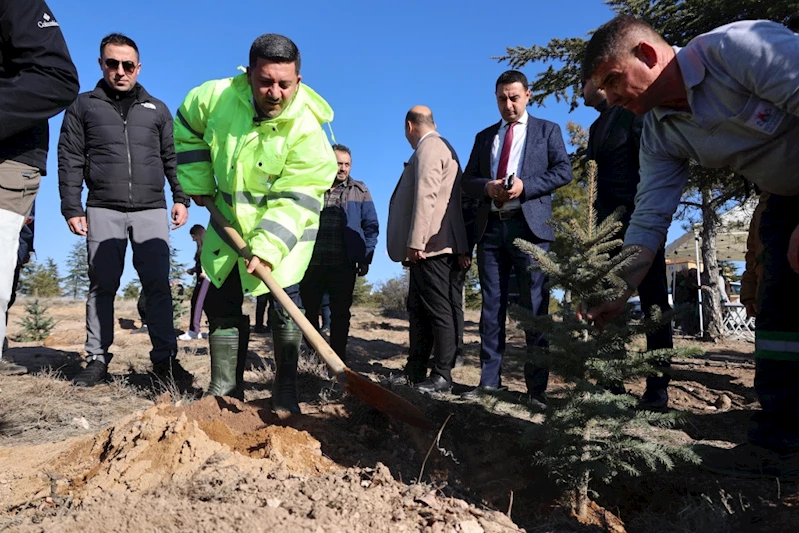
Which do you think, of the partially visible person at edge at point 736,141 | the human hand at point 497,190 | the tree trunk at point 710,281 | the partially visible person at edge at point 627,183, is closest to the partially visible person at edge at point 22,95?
the partially visible person at edge at point 736,141

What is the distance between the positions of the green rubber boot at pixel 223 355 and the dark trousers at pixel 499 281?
1639 mm

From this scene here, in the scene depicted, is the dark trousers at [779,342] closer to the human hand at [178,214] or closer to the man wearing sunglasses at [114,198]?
the man wearing sunglasses at [114,198]

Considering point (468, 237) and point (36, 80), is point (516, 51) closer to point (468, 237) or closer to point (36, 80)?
Answer: point (468, 237)

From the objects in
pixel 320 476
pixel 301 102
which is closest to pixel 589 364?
pixel 320 476

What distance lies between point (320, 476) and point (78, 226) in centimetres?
322

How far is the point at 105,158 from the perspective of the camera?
4477 millimetres

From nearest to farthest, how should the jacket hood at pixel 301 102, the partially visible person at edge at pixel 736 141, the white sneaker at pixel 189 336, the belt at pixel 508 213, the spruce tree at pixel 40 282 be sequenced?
the partially visible person at edge at pixel 736 141, the jacket hood at pixel 301 102, the belt at pixel 508 213, the white sneaker at pixel 189 336, the spruce tree at pixel 40 282

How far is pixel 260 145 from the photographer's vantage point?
328 centimetres

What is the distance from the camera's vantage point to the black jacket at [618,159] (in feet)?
12.4

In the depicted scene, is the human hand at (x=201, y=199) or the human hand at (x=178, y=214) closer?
the human hand at (x=201, y=199)

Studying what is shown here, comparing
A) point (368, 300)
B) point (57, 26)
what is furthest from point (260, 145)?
point (368, 300)

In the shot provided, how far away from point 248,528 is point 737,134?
7.54 feet

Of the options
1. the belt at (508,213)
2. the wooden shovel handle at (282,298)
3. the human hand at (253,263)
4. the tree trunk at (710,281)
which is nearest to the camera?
the wooden shovel handle at (282,298)

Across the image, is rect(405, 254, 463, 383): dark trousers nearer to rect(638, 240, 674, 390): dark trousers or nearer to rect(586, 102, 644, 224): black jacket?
rect(586, 102, 644, 224): black jacket
